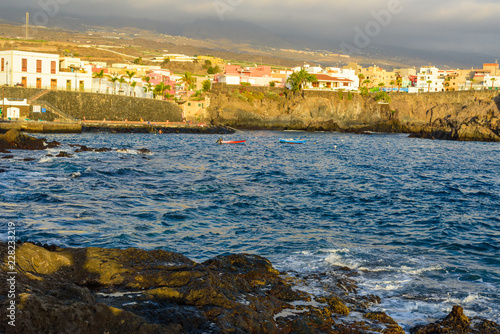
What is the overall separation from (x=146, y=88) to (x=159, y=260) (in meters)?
84.7

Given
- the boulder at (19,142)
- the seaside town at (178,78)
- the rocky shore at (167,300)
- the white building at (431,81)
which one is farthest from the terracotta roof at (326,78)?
the rocky shore at (167,300)

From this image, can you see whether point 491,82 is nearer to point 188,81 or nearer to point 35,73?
point 188,81

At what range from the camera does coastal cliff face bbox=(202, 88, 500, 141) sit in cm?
9725

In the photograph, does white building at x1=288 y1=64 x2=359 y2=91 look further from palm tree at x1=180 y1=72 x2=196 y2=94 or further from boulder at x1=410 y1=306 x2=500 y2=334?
boulder at x1=410 y1=306 x2=500 y2=334

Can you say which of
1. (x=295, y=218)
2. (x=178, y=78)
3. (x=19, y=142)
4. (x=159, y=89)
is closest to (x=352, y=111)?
(x=178, y=78)

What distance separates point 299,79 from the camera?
4222 inches

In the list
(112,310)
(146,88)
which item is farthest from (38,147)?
(146,88)

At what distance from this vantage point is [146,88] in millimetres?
90375

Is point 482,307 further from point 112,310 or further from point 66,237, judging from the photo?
point 66,237

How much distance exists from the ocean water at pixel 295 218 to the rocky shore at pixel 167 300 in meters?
1.13

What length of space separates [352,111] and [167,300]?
103 metres

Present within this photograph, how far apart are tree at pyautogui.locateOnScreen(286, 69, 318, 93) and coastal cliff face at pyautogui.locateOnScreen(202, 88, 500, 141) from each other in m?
4.16

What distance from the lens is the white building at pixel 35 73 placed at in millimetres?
64562

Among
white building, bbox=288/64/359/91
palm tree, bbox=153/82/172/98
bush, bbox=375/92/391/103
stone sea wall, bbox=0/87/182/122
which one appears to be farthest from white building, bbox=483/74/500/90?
stone sea wall, bbox=0/87/182/122
